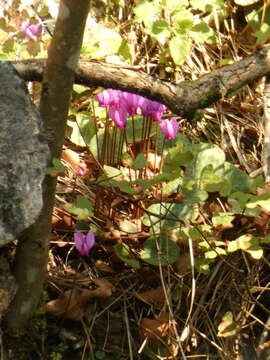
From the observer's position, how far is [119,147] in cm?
223

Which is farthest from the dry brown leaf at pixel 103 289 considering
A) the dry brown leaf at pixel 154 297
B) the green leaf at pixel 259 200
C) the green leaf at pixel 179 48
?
the green leaf at pixel 179 48

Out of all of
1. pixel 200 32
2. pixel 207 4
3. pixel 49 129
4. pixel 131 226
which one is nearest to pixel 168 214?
pixel 131 226

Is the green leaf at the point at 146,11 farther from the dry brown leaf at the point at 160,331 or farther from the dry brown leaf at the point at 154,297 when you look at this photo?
the dry brown leaf at the point at 160,331

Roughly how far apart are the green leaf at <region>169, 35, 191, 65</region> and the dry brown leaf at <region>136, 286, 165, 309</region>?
1111 mm

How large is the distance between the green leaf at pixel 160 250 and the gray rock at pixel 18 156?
57 cm

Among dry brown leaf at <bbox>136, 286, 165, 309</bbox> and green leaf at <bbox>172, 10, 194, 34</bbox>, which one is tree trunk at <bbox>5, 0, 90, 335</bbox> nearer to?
dry brown leaf at <bbox>136, 286, 165, 309</bbox>

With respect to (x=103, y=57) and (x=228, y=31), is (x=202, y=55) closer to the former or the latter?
(x=228, y=31)

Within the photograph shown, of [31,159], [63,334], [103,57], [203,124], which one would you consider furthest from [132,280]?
[103,57]

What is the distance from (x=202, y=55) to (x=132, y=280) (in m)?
1.38

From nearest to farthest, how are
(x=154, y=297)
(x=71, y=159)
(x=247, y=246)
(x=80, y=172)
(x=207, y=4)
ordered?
1. (x=247, y=246)
2. (x=154, y=297)
3. (x=80, y=172)
4. (x=71, y=159)
5. (x=207, y=4)

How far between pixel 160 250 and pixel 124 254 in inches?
4.8

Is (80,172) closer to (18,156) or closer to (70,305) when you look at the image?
(70,305)

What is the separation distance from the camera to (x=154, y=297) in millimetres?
2008

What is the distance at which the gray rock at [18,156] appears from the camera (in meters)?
1.49
